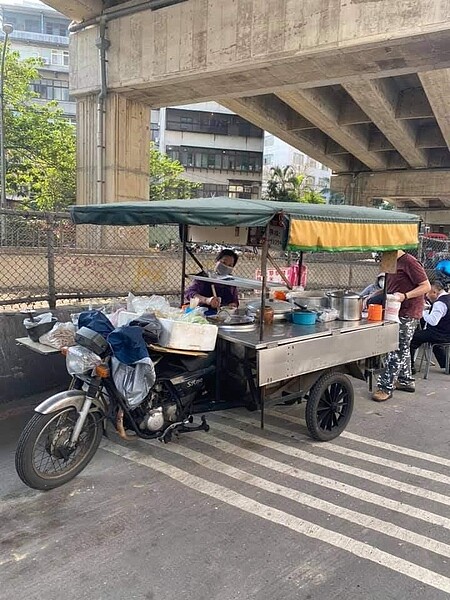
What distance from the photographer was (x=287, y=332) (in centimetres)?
431

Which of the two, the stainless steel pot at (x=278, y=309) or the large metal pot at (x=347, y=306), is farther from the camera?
the large metal pot at (x=347, y=306)

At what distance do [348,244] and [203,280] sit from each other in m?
1.82

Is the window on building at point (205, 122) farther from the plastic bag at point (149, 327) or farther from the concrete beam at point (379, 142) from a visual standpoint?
the plastic bag at point (149, 327)

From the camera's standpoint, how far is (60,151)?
78.1 ft

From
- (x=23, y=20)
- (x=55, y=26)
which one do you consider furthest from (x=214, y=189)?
(x=23, y=20)

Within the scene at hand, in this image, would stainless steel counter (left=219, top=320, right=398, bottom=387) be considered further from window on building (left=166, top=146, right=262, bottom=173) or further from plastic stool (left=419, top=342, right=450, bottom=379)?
window on building (left=166, top=146, right=262, bottom=173)

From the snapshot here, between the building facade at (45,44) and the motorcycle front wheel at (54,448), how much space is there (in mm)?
45531

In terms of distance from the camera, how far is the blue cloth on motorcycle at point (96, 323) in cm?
363

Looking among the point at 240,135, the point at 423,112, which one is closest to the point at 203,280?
the point at 423,112

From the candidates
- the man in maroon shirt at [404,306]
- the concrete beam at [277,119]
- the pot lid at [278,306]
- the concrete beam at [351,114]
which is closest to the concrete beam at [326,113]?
the concrete beam at [351,114]

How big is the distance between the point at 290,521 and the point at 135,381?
1.42 m

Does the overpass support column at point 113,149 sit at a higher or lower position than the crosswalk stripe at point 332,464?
higher

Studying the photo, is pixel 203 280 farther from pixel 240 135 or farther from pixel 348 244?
pixel 240 135

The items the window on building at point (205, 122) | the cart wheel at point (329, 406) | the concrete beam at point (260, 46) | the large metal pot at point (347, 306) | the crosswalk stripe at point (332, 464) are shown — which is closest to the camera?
the crosswalk stripe at point (332, 464)
